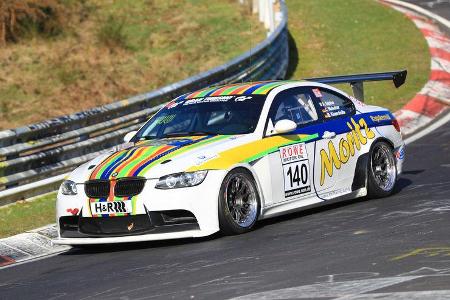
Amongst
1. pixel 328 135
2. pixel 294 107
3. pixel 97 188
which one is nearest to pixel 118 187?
pixel 97 188

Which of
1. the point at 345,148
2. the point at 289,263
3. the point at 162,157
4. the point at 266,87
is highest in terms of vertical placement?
the point at 266,87

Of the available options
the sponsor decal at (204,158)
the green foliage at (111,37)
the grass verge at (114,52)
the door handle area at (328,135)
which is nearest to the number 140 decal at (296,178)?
the door handle area at (328,135)

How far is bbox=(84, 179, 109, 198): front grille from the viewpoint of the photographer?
32.1ft

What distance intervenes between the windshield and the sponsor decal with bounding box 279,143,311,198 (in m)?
0.42

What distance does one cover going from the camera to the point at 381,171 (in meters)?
11.9

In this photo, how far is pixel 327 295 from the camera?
6875 millimetres

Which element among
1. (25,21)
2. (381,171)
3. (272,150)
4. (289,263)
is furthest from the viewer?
(25,21)

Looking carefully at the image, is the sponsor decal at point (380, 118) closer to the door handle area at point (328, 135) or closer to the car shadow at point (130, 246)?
the door handle area at point (328, 135)

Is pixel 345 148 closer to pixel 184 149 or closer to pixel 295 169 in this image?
pixel 295 169

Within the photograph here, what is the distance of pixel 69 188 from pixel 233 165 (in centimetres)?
A: 151

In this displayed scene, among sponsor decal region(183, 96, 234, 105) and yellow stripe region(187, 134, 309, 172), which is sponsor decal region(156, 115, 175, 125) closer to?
sponsor decal region(183, 96, 234, 105)

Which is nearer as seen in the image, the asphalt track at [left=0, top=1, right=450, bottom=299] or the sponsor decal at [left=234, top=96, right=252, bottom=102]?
the asphalt track at [left=0, top=1, right=450, bottom=299]

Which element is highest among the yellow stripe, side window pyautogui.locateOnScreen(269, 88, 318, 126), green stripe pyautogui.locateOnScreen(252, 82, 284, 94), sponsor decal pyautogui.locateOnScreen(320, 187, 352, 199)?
green stripe pyautogui.locateOnScreen(252, 82, 284, 94)

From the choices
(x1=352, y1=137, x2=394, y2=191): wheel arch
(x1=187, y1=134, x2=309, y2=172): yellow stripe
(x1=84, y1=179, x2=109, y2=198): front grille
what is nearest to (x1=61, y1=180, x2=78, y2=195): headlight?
(x1=84, y1=179, x2=109, y2=198): front grille
